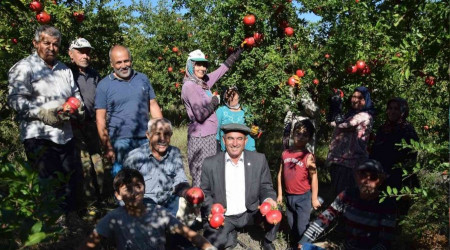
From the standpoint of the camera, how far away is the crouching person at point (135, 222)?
2.58 metres

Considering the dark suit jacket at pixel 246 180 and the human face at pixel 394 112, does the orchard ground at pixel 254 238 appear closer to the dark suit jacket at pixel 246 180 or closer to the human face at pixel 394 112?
the dark suit jacket at pixel 246 180

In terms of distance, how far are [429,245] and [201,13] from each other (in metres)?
3.93

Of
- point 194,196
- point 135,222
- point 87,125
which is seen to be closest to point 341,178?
point 194,196

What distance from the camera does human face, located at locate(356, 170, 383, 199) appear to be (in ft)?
10.0

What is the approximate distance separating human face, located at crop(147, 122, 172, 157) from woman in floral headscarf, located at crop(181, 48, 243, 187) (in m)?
1.19

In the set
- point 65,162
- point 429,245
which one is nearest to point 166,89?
point 65,162

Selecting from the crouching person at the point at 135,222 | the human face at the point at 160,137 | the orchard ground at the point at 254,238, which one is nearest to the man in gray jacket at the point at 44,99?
the orchard ground at the point at 254,238

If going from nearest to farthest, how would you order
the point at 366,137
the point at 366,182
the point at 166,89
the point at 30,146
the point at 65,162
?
the point at 366,182
the point at 30,146
the point at 65,162
the point at 366,137
the point at 166,89

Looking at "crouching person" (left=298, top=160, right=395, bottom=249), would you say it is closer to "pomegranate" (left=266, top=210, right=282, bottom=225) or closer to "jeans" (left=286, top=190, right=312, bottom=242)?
"pomegranate" (left=266, top=210, right=282, bottom=225)

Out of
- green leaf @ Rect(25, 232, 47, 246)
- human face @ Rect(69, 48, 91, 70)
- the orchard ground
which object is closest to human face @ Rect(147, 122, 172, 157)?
the orchard ground

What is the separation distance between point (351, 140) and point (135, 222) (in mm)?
2782

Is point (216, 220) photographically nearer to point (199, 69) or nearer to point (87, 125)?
point (199, 69)

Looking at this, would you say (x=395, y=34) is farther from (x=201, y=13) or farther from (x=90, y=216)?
(x=90, y=216)

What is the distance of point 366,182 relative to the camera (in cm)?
307
